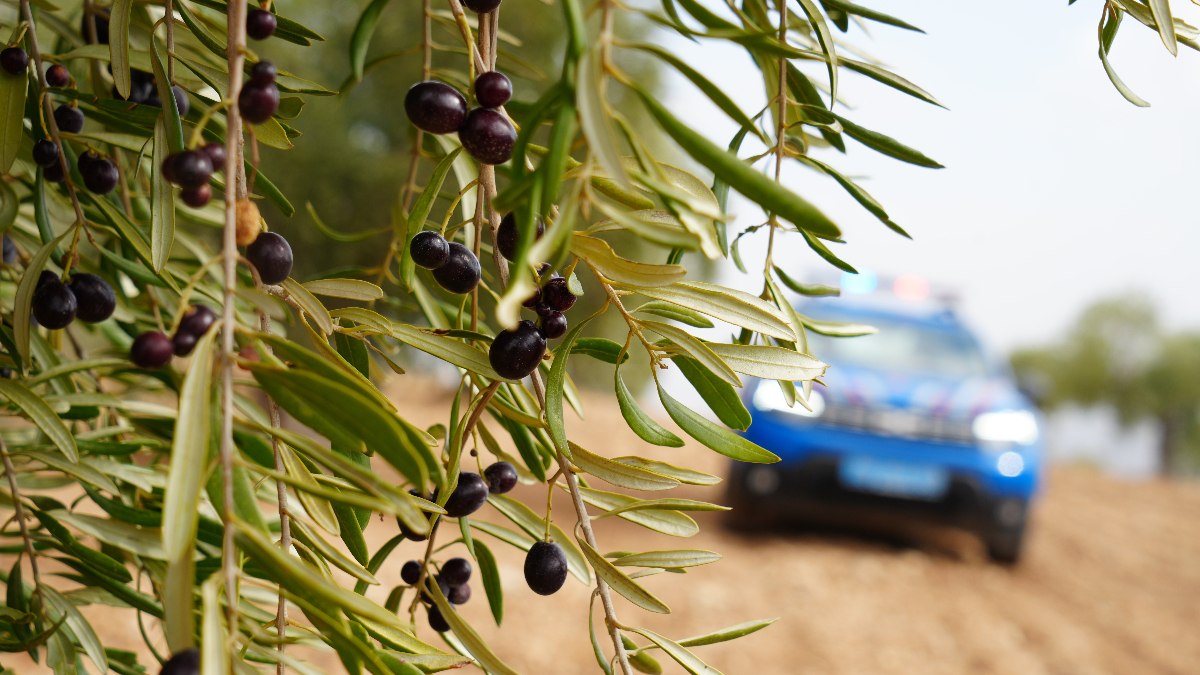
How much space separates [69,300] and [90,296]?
32 mm

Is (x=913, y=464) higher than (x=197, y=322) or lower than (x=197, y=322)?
higher

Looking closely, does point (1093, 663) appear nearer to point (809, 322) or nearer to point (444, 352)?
point (809, 322)

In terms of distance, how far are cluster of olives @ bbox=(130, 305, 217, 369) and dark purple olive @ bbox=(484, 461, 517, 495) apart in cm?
31

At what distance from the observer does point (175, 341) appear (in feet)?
1.39

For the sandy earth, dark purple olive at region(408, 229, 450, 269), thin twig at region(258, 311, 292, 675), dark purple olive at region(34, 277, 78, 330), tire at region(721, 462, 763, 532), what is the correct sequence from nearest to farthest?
thin twig at region(258, 311, 292, 675) → dark purple olive at region(408, 229, 450, 269) → dark purple olive at region(34, 277, 78, 330) → the sandy earth → tire at region(721, 462, 763, 532)

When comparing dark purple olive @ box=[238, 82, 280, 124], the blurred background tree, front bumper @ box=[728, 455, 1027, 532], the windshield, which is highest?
the blurred background tree

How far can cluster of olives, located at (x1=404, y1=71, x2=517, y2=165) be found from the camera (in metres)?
0.48

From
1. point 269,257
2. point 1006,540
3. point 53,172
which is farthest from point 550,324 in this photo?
point 1006,540

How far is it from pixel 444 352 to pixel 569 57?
25 cm

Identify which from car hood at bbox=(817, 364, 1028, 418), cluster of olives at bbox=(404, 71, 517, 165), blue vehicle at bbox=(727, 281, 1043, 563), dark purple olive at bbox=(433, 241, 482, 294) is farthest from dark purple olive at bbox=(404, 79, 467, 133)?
car hood at bbox=(817, 364, 1028, 418)

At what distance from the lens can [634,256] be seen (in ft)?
25.4

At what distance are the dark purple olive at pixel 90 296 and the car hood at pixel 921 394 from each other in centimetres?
425

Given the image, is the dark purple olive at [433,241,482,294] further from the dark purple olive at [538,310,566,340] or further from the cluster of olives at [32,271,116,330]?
the cluster of olives at [32,271,116,330]

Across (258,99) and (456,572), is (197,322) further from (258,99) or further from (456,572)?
(456,572)
